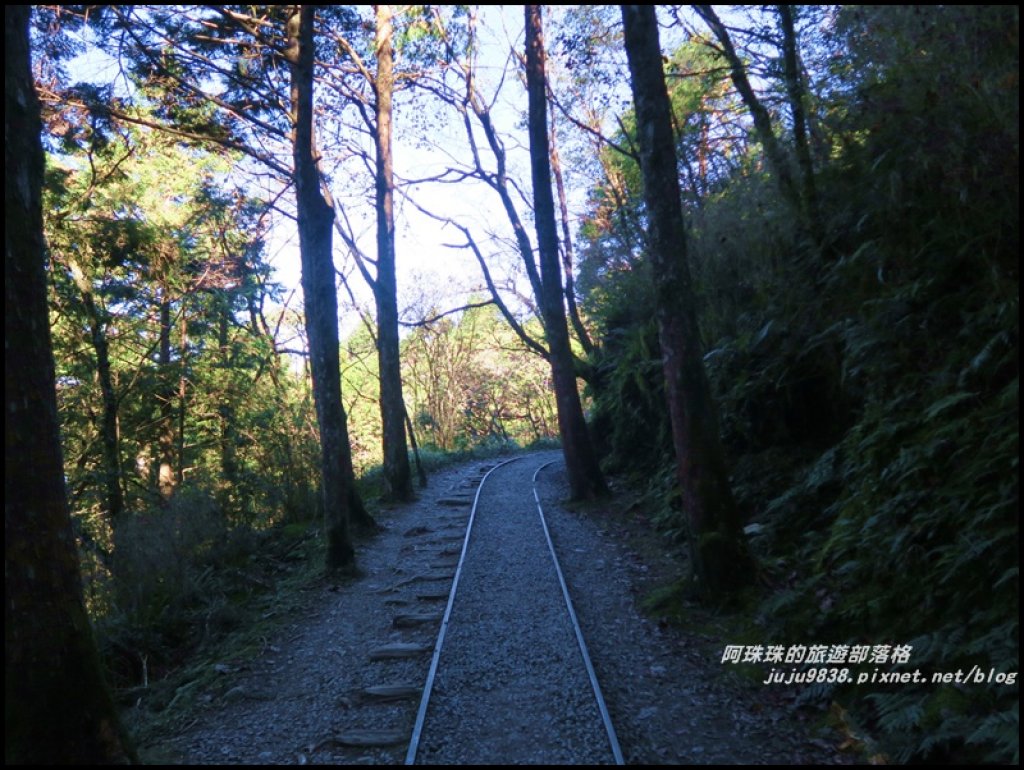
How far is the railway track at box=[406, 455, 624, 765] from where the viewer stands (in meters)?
4.79

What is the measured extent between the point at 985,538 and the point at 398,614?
5.74 m

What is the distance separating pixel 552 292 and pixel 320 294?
17.1 feet

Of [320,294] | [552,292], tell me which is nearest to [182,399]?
[320,294]

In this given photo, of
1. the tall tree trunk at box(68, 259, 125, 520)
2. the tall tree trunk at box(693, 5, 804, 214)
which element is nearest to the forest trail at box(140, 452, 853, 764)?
the tall tree trunk at box(693, 5, 804, 214)

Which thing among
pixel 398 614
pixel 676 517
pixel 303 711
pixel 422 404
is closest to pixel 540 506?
pixel 676 517

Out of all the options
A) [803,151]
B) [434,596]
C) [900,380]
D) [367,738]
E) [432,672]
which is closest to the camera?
[367,738]

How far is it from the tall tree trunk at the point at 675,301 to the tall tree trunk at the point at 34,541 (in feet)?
17.8

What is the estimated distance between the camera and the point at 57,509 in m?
4.44

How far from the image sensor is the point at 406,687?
5.86 m

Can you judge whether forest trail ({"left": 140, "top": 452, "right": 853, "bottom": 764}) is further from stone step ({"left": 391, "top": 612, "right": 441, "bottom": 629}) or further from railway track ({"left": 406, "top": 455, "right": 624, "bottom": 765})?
railway track ({"left": 406, "top": 455, "right": 624, "bottom": 765})

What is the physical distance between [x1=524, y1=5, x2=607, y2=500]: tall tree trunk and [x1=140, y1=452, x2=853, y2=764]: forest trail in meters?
4.24

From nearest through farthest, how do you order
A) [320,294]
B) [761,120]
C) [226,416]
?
[761,120]
[320,294]
[226,416]

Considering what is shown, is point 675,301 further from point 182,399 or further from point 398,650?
point 182,399

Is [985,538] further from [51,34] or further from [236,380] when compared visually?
[236,380]
